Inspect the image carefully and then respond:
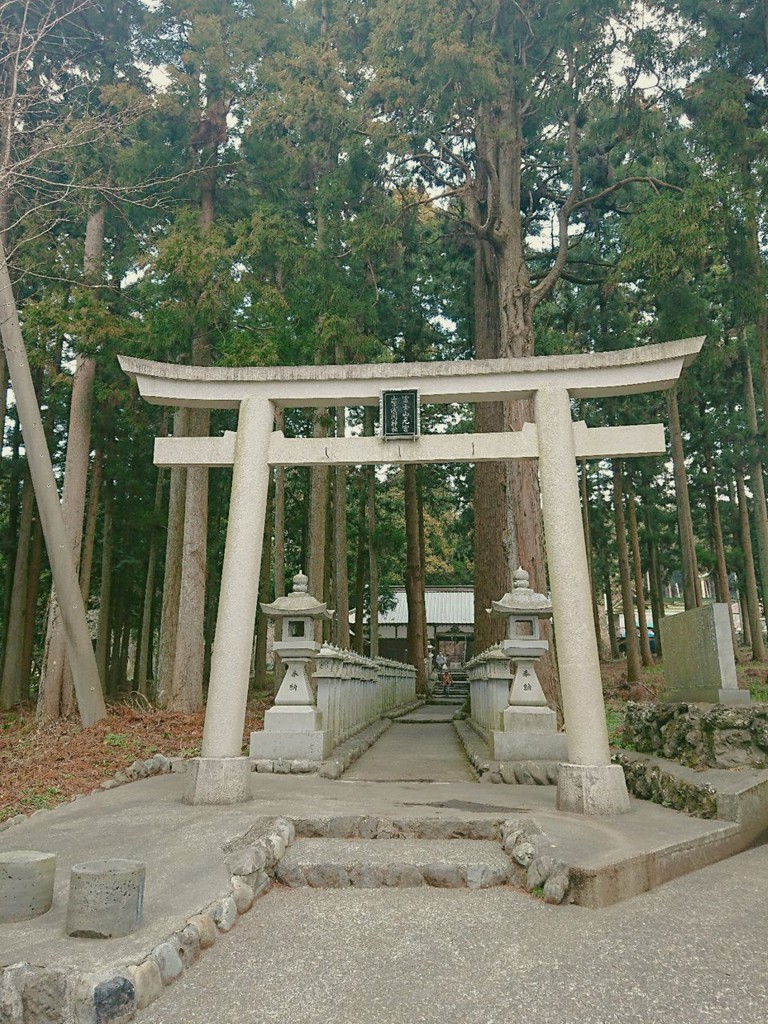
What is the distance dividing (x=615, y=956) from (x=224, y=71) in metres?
14.6

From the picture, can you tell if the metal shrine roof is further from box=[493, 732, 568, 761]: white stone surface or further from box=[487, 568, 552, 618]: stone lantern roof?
box=[493, 732, 568, 761]: white stone surface

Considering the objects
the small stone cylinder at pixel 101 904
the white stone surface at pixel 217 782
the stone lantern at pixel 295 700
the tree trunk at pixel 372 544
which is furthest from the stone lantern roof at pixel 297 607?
the tree trunk at pixel 372 544

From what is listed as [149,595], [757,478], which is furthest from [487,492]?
[149,595]

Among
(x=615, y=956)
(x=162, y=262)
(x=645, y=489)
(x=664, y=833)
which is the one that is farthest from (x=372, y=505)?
(x=615, y=956)

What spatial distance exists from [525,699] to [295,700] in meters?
2.77

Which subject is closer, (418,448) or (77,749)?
(418,448)

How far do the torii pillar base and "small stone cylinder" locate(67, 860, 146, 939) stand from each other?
12.4 feet

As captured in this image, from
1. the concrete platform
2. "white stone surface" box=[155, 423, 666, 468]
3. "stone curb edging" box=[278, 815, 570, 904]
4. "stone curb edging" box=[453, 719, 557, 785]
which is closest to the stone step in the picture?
"stone curb edging" box=[278, 815, 570, 904]

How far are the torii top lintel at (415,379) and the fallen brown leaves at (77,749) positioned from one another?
4080 millimetres

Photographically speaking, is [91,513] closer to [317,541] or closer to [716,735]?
[317,541]

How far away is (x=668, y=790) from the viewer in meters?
6.50

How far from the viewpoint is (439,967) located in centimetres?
342

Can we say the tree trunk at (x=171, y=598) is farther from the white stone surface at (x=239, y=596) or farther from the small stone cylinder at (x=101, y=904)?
the small stone cylinder at (x=101, y=904)

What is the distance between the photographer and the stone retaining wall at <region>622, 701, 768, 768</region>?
6969 millimetres
